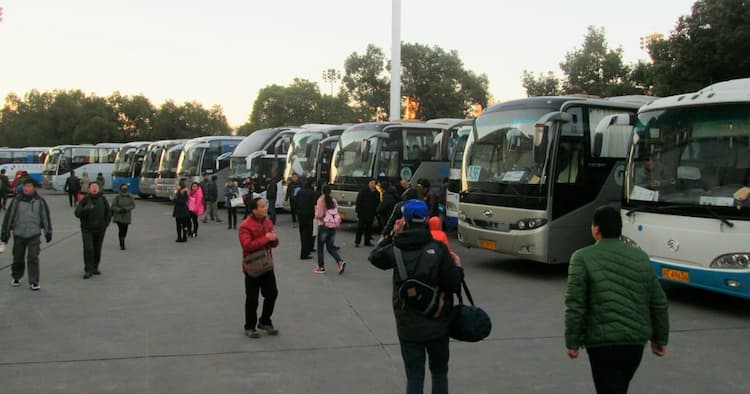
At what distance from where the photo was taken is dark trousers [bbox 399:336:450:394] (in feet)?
15.0

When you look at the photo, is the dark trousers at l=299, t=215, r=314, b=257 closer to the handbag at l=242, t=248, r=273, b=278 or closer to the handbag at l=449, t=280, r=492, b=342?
the handbag at l=242, t=248, r=273, b=278

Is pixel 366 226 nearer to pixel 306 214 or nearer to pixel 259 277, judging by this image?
pixel 306 214

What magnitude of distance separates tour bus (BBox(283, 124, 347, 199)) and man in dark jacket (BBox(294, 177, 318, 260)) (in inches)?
386

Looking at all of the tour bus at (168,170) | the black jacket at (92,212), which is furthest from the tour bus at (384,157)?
the tour bus at (168,170)

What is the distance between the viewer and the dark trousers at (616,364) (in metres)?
4.11

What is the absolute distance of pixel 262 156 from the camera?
89.8 feet

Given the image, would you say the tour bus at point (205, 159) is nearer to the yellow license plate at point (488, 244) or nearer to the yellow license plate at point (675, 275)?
the yellow license plate at point (488, 244)

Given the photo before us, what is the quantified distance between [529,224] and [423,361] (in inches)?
285

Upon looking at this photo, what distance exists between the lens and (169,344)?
7.41m

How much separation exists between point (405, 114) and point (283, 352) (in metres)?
57.3

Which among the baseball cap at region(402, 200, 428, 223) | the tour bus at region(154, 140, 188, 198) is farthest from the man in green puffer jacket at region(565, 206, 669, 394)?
the tour bus at region(154, 140, 188, 198)

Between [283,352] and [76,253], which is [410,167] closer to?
[76,253]

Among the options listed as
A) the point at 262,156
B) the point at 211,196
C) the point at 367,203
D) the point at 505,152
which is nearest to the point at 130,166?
the point at 262,156

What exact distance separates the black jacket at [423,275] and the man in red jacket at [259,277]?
11.2 ft
